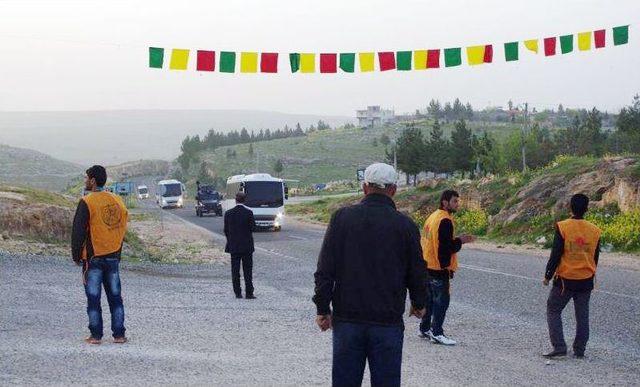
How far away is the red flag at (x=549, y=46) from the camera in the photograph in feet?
70.0

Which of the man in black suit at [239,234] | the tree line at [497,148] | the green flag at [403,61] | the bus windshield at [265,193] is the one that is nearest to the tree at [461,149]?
the tree line at [497,148]

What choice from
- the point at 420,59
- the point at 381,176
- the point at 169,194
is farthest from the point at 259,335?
the point at 169,194

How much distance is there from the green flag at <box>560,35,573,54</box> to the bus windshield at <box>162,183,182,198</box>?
191 ft

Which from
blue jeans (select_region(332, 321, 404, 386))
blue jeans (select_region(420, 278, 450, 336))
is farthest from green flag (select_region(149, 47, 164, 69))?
blue jeans (select_region(332, 321, 404, 386))

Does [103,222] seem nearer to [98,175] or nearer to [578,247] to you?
[98,175]

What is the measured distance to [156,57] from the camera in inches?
835

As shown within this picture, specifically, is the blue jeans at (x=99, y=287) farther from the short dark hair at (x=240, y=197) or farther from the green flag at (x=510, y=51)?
the green flag at (x=510, y=51)

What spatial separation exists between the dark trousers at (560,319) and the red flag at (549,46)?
13.5 metres

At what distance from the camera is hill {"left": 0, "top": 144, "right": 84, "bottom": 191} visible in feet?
447

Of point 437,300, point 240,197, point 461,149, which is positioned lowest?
point 437,300

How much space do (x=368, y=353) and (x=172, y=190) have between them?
72.9 m

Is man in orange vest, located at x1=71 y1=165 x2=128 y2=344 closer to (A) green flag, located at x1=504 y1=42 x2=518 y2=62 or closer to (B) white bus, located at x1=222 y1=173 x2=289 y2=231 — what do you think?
(A) green flag, located at x1=504 y1=42 x2=518 y2=62

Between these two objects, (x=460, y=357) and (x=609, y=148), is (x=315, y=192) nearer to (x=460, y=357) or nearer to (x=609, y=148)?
(x=609, y=148)

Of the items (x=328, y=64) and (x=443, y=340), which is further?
(x=328, y=64)
